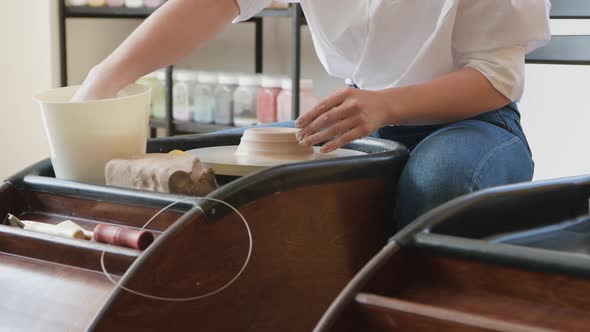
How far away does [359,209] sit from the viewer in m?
1.07

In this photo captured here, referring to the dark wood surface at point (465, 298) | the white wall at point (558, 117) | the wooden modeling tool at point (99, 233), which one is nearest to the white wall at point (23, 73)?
the white wall at point (558, 117)

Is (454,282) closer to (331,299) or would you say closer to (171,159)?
(331,299)

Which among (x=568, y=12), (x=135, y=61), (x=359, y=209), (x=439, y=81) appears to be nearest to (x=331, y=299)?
(x=359, y=209)

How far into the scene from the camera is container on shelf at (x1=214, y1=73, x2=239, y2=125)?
9.00 feet

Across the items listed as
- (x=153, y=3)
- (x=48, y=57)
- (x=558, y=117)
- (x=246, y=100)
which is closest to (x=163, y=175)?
(x=558, y=117)

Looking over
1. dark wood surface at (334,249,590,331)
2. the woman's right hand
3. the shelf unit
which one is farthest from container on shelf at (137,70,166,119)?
dark wood surface at (334,249,590,331)

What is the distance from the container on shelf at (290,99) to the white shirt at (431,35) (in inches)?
45.3

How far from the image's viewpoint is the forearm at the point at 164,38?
4.04 ft

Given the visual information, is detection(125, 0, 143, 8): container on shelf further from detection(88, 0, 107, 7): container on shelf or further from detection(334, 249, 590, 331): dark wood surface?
detection(334, 249, 590, 331): dark wood surface

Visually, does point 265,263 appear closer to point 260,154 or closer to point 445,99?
point 260,154

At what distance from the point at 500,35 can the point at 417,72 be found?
141 mm

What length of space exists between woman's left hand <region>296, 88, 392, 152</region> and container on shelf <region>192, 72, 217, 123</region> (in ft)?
5.62

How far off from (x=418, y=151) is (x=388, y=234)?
0.41 ft

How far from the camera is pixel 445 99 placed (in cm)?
119
